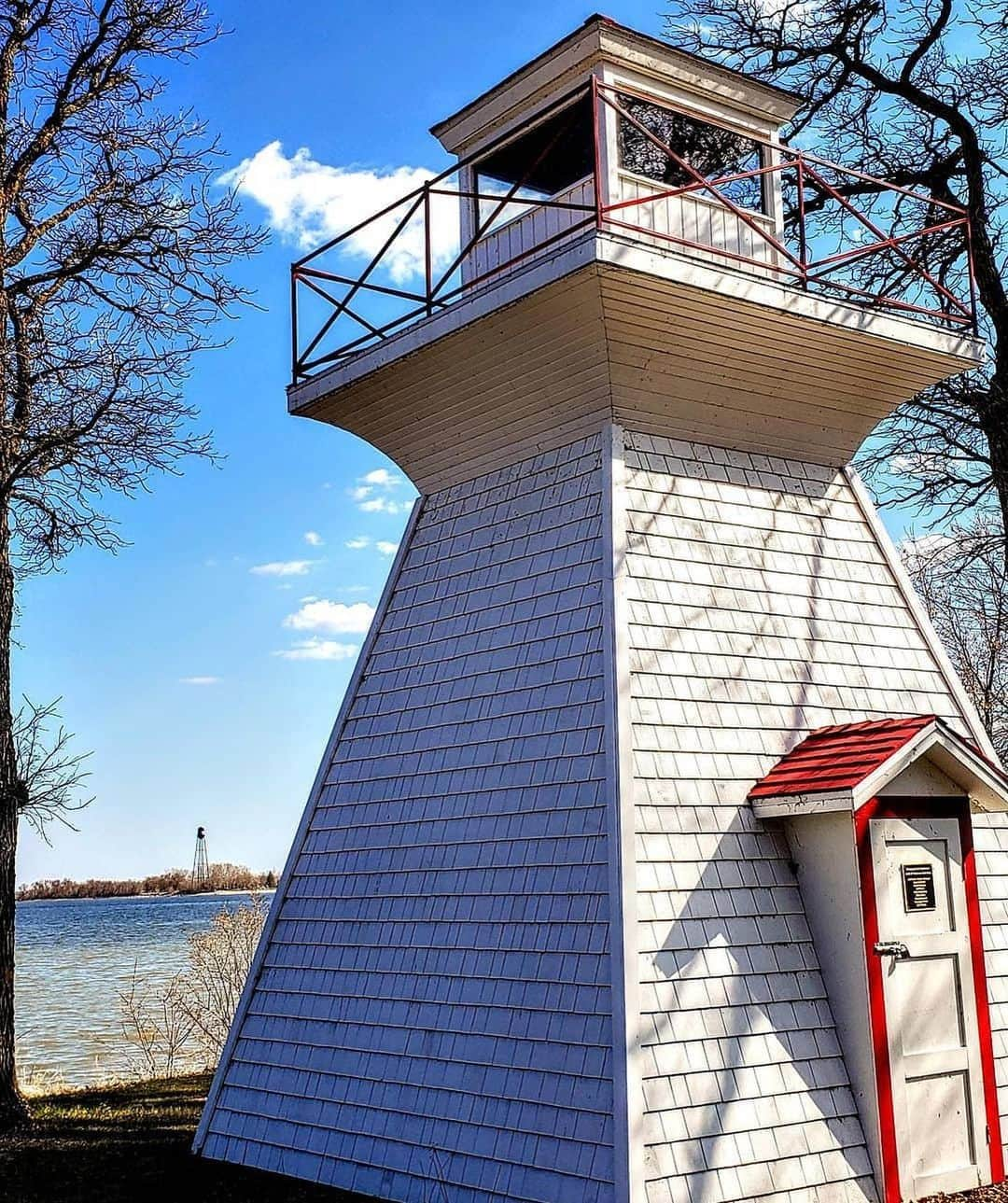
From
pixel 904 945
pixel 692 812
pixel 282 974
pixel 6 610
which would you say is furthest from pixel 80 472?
pixel 904 945

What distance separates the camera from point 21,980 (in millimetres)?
38688

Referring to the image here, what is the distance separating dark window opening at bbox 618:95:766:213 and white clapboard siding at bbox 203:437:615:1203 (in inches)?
82.4

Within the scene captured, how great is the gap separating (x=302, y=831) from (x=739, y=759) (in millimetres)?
3546

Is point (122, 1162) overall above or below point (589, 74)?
below

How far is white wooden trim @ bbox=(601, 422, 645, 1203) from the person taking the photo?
6.94 meters

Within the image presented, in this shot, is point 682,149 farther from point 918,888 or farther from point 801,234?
point 918,888

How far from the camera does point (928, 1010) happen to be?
8.18 m

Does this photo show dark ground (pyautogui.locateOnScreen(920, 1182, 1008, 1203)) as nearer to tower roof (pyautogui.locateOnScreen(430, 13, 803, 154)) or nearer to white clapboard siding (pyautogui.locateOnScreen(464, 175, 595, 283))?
white clapboard siding (pyautogui.locateOnScreen(464, 175, 595, 283))

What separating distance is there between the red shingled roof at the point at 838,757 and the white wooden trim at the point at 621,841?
1.07 metres

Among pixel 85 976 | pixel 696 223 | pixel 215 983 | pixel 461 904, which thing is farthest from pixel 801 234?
pixel 85 976

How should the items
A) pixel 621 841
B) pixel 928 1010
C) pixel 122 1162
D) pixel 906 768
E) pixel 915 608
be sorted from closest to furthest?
pixel 621 841 → pixel 928 1010 → pixel 906 768 → pixel 122 1162 → pixel 915 608

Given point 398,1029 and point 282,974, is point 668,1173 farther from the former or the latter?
point 282,974

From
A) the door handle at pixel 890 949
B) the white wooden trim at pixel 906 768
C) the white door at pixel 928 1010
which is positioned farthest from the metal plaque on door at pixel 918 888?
the white wooden trim at pixel 906 768

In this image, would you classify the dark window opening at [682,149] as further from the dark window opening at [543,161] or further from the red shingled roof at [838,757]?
the red shingled roof at [838,757]
